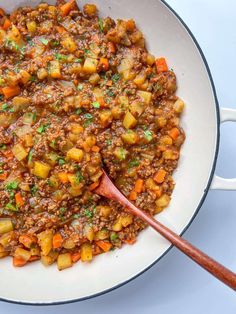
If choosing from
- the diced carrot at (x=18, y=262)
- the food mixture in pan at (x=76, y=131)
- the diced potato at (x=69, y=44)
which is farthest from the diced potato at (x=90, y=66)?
the diced carrot at (x=18, y=262)

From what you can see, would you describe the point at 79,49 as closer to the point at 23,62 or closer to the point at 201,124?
the point at 23,62

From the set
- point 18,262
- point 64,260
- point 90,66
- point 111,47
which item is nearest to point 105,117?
point 90,66

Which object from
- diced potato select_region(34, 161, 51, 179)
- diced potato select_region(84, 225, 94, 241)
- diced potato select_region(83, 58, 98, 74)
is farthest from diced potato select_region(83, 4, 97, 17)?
diced potato select_region(84, 225, 94, 241)

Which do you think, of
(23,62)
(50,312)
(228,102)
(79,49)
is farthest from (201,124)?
(50,312)

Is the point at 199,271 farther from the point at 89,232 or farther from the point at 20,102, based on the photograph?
the point at 20,102

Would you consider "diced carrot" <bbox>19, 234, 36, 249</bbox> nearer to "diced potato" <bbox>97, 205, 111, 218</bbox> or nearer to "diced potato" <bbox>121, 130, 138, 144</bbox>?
"diced potato" <bbox>97, 205, 111, 218</bbox>
